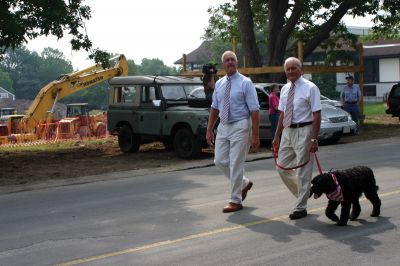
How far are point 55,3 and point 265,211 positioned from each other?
993 cm

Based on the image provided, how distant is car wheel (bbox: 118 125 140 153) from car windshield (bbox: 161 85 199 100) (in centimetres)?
160

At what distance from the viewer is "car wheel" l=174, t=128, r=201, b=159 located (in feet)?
47.0

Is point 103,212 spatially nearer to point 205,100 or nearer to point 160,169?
point 160,169

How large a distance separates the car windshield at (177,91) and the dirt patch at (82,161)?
1.49 meters

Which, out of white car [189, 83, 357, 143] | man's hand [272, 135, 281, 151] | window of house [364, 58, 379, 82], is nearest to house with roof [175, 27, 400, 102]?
window of house [364, 58, 379, 82]

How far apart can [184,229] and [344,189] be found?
1793mm

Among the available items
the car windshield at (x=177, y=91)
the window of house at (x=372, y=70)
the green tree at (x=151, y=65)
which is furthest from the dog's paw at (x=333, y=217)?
the green tree at (x=151, y=65)

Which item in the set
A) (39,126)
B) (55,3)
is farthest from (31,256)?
(39,126)

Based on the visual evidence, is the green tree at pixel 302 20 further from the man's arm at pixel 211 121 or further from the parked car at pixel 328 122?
the man's arm at pixel 211 121

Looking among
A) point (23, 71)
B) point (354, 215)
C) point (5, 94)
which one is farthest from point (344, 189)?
point (23, 71)

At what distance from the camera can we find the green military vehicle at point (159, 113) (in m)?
14.4

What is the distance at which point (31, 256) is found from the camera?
19.4ft

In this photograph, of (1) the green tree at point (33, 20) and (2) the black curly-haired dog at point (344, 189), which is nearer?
(2) the black curly-haired dog at point (344, 189)

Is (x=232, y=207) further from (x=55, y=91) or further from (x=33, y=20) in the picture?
(x=55, y=91)
